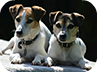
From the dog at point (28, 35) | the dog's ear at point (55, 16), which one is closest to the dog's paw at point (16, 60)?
the dog at point (28, 35)

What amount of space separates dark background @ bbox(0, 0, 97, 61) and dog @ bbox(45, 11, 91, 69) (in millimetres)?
4644

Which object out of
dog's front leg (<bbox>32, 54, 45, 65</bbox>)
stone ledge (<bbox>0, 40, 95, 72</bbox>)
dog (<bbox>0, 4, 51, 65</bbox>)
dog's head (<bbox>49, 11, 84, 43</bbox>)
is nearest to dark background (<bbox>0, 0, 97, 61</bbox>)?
dog (<bbox>0, 4, 51, 65</bbox>)

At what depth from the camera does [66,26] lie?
3900mm

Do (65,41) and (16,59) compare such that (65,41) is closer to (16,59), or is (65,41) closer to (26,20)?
(26,20)

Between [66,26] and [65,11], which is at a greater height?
[66,26]

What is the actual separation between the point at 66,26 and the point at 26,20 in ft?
2.40

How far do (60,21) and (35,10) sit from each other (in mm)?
548

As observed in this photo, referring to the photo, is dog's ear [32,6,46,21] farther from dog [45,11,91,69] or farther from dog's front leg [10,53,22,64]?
dog's front leg [10,53,22,64]

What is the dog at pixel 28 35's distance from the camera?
13.2ft

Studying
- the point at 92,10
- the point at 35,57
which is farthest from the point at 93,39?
the point at 35,57

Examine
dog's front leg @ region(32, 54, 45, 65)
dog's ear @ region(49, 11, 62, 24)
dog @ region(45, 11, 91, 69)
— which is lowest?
dog's front leg @ region(32, 54, 45, 65)

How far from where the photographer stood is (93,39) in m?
9.21

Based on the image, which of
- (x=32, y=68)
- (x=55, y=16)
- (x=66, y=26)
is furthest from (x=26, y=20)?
(x=32, y=68)

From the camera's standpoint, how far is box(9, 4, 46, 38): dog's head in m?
3.96
